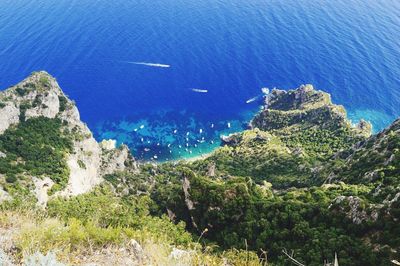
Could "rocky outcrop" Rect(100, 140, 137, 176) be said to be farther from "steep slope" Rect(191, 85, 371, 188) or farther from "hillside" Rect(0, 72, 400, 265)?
"steep slope" Rect(191, 85, 371, 188)

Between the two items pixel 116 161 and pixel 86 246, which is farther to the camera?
pixel 116 161

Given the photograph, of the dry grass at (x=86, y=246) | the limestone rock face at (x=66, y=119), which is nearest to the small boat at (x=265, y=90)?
the limestone rock face at (x=66, y=119)

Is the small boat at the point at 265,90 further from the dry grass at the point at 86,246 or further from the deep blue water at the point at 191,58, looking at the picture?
the dry grass at the point at 86,246

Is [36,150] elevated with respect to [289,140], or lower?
lower

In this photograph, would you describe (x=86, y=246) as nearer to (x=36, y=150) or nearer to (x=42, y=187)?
(x=42, y=187)

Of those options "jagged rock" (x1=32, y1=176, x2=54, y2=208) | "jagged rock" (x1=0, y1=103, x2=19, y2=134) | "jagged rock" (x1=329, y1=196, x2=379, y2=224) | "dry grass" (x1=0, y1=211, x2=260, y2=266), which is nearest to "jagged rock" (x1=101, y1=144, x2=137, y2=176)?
"jagged rock" (x1=0, y1=103, x2=19, y2=134)

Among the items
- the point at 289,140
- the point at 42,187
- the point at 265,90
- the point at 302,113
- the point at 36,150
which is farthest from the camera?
the point at 265,90

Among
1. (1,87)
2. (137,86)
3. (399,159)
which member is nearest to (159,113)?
(137,86)

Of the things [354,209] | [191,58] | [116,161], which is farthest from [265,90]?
[354,209]
